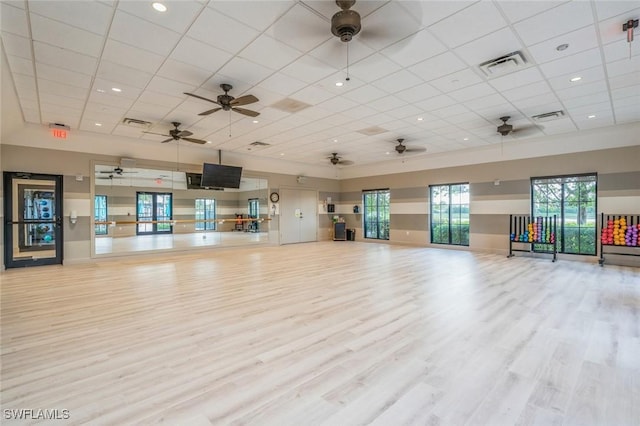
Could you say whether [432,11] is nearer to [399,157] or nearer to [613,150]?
[613,150]

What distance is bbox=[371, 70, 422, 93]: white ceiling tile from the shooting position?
15.5 ft

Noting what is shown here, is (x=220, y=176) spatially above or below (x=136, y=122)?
below

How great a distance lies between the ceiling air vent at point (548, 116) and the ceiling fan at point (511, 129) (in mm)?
470

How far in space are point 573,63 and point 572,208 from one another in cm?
551

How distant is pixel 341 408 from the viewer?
80.1 inches

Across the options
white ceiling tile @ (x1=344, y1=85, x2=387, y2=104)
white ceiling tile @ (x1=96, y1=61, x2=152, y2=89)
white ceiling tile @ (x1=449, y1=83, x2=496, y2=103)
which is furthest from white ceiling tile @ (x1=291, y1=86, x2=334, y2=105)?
white ceiling tile @ (x1=96, y1=61, x2=152, y2=89)

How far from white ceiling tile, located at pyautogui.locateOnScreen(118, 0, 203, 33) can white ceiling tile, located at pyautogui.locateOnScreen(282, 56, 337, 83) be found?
147cm

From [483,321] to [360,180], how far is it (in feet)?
34.4

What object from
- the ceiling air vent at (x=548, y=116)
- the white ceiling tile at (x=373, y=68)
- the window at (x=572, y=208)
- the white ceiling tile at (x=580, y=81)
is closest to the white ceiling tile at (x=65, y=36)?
the white ceiling tile at (x=373, y=68)

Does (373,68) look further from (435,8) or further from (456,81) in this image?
(456,81)

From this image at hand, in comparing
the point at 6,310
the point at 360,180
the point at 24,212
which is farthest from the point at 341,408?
the point at 360,180

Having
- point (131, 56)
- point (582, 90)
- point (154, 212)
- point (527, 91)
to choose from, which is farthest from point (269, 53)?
point (154, 212)

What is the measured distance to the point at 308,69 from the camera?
454 centimetres

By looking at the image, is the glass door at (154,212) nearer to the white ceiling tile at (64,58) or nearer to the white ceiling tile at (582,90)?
the white ceiling tile at (64,58)
